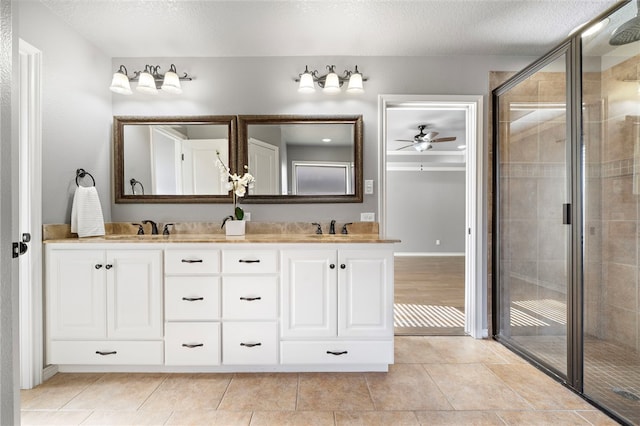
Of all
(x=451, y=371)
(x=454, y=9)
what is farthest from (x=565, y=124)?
(x=451, y=371)

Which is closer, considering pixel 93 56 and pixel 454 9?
pixel 454 9

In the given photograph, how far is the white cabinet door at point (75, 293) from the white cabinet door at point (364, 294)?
1577 millimetres

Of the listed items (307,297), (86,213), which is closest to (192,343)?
(307,297)

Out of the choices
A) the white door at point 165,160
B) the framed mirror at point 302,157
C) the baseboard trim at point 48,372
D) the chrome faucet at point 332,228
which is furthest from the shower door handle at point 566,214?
the baseboard trim at point 48,372

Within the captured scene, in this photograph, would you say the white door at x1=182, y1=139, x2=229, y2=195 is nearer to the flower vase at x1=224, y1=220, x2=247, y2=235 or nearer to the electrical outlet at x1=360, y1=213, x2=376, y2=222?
the flower vase at x1=224, y1=220, x2=247, y2=235

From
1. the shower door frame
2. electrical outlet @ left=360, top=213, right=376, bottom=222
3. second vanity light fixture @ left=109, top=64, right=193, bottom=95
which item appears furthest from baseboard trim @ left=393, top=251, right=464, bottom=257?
second vanity light fixture @ left=109, top=64, right=193, bottom=95

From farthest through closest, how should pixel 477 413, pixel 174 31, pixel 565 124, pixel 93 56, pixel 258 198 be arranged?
pixel 258 198 < pixel 93 56 < pixel 174 31 < pixel 565 124 < pixel 477 413

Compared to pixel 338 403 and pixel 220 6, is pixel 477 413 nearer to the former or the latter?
pixel 338 403

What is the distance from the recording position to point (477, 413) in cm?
176

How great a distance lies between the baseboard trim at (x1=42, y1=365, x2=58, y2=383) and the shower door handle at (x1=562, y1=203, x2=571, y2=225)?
345cm

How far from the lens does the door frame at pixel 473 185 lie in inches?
110

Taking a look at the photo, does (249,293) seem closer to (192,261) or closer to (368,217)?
(192,261)

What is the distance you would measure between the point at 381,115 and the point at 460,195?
18.3 feet

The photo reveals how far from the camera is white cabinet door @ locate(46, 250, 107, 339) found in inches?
84.0
